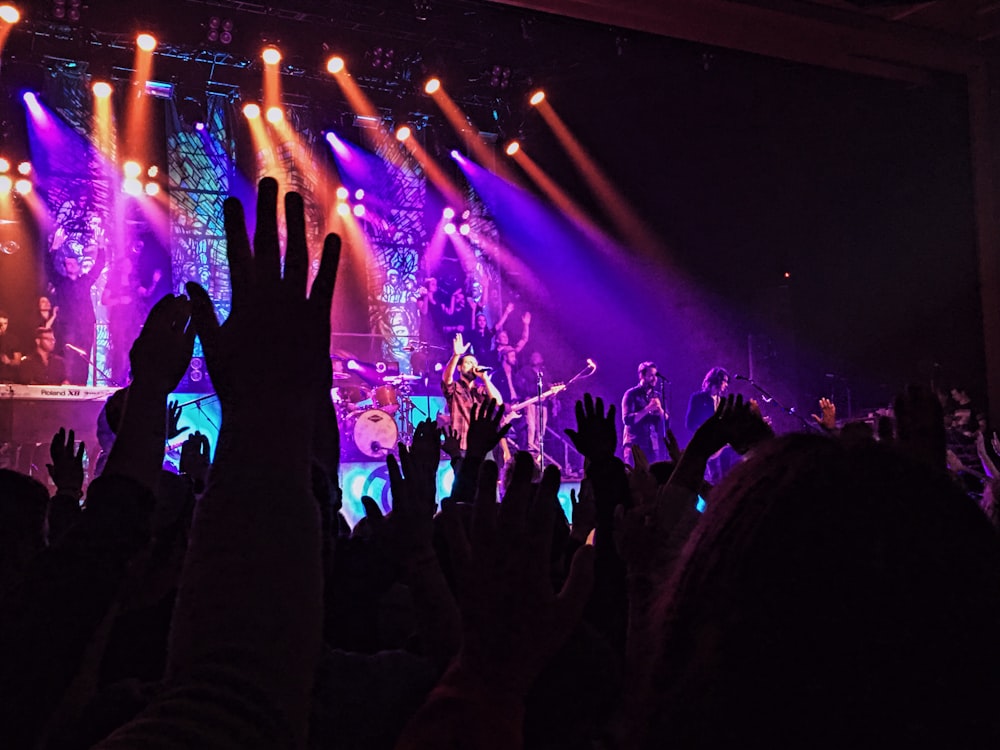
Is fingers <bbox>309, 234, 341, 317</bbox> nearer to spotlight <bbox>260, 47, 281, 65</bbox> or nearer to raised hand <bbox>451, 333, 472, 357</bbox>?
raised hand <bbox>451, 333, 472, 357</bbox>

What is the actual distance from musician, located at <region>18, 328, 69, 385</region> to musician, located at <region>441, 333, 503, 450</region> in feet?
13.7

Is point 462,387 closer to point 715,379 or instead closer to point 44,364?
point 715,379

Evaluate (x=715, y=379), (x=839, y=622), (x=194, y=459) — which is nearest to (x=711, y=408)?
(x=715, y=379)

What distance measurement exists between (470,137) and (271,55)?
112 inches

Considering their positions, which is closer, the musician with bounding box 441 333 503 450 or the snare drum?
the snare drum

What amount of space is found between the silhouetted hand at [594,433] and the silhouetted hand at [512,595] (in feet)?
4.39

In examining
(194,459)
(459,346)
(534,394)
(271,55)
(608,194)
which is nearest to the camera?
(194,459)

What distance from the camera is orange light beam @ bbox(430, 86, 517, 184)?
10.7m

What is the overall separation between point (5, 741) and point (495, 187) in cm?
1095

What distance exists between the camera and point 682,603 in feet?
2.24

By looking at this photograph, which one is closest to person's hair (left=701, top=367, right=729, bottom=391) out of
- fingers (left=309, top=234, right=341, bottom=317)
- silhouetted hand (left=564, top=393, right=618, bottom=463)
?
silhouetted hand (left=564, top=393, right=618, bottom=463)

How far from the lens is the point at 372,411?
9359 mm

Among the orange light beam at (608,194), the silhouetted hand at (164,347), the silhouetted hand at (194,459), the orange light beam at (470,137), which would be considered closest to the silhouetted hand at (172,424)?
the silhouetted hand at (194,459)

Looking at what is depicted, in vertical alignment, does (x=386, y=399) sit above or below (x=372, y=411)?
above
